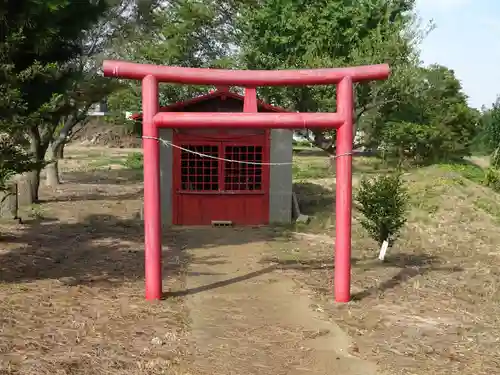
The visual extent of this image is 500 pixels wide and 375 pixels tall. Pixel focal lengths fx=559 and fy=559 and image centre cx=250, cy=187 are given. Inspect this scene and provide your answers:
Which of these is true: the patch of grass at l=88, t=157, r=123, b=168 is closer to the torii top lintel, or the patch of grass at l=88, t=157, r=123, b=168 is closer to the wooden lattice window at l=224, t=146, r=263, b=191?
the wooden lattice window at l=224, t=146, r=263, b=191

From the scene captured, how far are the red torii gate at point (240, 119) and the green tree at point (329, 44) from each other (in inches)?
656

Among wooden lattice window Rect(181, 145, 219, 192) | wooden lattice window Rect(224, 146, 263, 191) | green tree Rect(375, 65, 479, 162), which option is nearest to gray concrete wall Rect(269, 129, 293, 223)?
wooden lattice window Rect(224, 146, 263, 191)

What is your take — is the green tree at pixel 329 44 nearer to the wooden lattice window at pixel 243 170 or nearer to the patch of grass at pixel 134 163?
the patch of grass at pixel 134 163

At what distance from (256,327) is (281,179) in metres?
8.11

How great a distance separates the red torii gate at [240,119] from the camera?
25.2ft

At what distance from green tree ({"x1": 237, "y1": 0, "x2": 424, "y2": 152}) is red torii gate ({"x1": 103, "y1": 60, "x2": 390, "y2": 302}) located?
16675 mm

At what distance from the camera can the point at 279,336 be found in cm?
657

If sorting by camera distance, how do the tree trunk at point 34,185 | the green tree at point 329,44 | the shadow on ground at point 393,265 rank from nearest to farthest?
the shadow on ground at point 393,265
the tree trunk at point 34,185
the green tree at point 329,44

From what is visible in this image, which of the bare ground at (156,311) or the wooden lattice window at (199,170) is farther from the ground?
the wooden lattice window at (199,170)

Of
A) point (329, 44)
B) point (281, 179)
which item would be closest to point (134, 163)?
point (329, 44)

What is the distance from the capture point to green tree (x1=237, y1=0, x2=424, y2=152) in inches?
976

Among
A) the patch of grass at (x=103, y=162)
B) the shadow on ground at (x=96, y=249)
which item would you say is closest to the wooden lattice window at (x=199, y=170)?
the shadow on ground at (x=96, y=249)

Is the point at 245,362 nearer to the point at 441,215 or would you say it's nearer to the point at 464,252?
the point at 464,252

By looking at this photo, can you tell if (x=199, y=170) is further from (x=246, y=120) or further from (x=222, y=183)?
(x=246, y=120)
